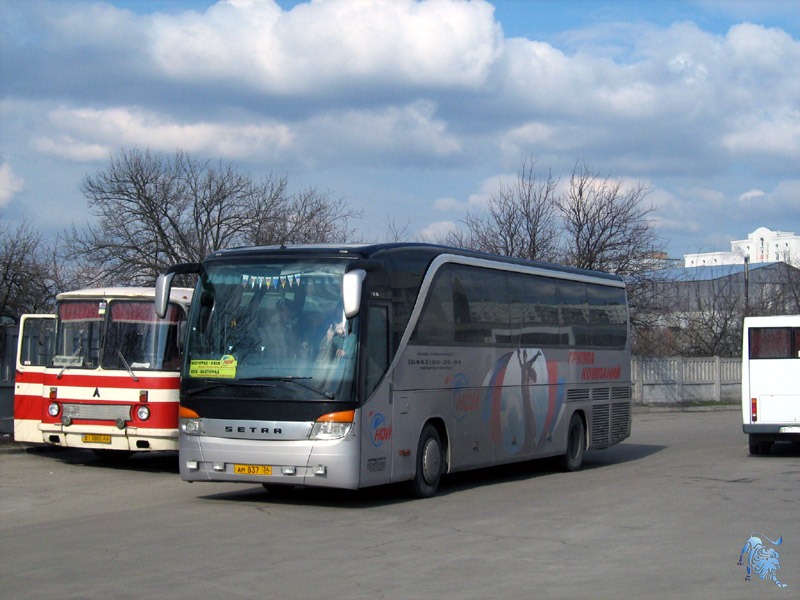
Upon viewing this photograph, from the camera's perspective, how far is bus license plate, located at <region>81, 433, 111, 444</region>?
1546cm

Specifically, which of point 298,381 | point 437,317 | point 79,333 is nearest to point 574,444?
point 437,317

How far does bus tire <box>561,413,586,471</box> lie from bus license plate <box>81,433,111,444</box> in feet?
25.6

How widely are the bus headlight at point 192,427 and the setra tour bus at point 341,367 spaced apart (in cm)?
1

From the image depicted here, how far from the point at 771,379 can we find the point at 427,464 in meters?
9.11

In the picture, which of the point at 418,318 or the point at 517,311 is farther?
the point at 517,311

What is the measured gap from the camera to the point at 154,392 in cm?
1520

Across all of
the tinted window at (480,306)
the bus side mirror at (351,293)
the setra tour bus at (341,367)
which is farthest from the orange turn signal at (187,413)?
the tinted window at (480,306)

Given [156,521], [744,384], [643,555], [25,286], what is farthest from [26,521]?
[25,286]

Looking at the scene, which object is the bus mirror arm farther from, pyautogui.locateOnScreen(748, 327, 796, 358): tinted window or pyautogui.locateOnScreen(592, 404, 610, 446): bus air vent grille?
pyautogui.locateOnScreen(748, 327, 796, 358): tinted window

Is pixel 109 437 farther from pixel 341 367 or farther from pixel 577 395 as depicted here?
pixel 577 395

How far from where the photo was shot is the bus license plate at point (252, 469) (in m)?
11.4

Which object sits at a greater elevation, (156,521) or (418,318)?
(418,318)

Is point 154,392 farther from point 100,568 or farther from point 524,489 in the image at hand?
point 100,568

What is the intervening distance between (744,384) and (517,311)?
611 cm
